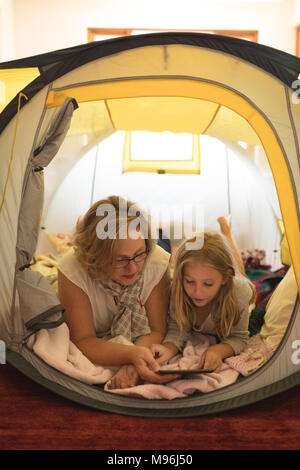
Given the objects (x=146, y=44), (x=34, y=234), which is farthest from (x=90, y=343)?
(x=146, y=44)

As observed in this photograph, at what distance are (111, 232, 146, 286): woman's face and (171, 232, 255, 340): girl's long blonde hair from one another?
5.6 inches

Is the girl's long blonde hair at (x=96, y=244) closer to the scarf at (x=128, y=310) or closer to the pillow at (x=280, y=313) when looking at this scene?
the scarf at (x=128, y=310)

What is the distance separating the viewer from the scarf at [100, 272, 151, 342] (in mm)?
1420

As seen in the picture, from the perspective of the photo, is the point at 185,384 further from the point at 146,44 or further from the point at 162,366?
the point at 146,44

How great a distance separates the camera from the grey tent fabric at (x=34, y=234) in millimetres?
1349

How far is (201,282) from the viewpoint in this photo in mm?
1383

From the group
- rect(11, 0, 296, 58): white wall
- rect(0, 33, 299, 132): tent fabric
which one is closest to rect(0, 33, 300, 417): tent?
rect(0, 33, 299, 132): tent fabric

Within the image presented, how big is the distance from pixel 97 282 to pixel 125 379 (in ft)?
1.10

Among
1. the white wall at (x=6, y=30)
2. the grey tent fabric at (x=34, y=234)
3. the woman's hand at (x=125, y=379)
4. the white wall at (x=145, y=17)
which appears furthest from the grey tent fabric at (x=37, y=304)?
the white wall at (x=145, y=17)

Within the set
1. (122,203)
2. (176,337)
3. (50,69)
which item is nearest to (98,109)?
(50,69)

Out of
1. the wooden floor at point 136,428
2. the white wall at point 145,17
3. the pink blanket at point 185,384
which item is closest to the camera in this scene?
the wooden floor at point 136,428

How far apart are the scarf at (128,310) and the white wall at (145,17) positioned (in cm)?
332
